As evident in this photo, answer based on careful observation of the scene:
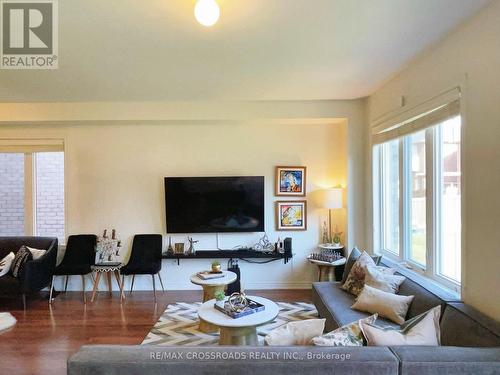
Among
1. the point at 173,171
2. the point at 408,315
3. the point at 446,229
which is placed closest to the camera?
the point at 408,315

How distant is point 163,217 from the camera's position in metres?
5.09

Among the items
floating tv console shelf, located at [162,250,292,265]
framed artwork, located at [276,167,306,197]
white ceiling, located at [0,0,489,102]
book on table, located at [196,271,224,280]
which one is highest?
white ceiling, located at [0,0,489,102]

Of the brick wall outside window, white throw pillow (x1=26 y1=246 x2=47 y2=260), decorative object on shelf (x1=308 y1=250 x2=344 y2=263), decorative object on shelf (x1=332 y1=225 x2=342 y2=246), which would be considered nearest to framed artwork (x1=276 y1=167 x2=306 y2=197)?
decorative object on shelf (x1=332 y1=225 x2=342 y2=246)

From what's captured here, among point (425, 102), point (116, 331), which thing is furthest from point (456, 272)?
point (116, 331)

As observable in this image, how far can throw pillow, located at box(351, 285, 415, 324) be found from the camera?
2.71 metres

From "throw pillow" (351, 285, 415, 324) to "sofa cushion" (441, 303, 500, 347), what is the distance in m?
0.42

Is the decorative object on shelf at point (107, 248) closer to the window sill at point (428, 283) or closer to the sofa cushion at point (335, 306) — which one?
the sofa cushion at point (335, 306)

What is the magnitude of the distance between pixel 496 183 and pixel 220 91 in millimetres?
2969

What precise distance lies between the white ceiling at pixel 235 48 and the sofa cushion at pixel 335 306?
7.43ft

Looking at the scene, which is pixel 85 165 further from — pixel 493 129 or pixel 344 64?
pixel 493 129

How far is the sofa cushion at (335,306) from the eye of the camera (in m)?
2.76

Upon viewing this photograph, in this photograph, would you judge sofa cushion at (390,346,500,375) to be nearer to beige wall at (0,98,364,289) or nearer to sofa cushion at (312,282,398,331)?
sofa cushion at (312,282,398,331)

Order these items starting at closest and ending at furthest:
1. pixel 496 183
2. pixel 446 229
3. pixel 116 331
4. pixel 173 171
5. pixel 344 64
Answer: pixel 496 183 → pixel 446 229 → pixel 344 64 → pixel 116 331 → pixel 173 171

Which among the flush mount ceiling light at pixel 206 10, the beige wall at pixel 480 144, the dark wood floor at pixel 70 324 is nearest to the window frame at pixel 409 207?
the beige wall at pixel 480 144
